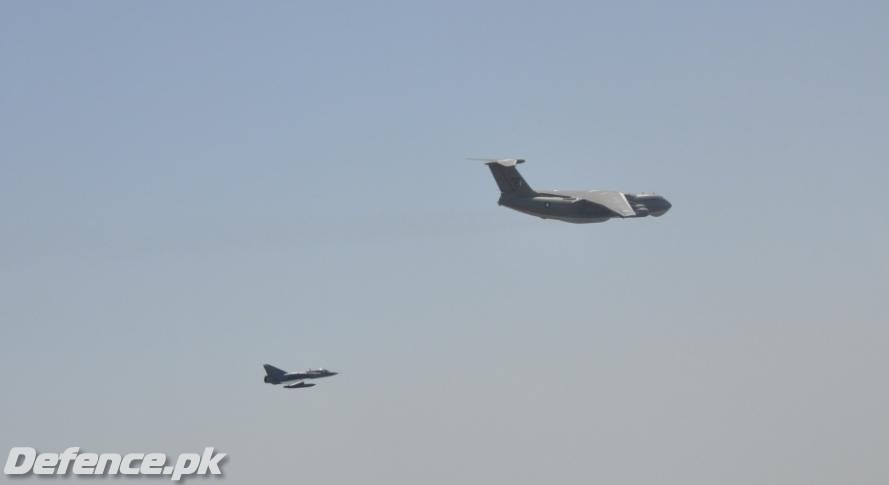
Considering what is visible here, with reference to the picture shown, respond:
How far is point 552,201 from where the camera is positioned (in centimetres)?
11062

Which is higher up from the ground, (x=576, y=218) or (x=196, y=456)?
(x=576, y=218)

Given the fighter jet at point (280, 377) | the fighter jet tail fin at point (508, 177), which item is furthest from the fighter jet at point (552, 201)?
the fighter jet at point (280, 377)

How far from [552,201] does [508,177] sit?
4255 millimetres

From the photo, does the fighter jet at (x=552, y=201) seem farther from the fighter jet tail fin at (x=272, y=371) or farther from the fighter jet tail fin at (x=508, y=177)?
the fighter jet tail fin at (x=272, y=371)

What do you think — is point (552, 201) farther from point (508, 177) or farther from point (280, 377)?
point (280, 377)

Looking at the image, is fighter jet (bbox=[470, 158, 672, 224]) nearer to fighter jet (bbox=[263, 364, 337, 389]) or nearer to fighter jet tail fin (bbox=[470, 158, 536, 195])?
fighter jet tail fin (bbox=[470, 158, 536, 195])

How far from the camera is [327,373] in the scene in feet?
419

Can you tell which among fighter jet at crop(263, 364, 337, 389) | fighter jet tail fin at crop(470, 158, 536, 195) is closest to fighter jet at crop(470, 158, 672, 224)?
fighter jet tail fin at crop(470, 158, 536, 195)

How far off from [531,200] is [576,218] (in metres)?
3.84

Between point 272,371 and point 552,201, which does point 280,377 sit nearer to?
point 272,371

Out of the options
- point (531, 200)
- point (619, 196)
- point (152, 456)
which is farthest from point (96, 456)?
point (619, 196)

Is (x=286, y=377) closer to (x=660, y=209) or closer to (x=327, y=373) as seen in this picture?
(x=327, y=373)

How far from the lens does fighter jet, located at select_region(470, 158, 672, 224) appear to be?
363 ft

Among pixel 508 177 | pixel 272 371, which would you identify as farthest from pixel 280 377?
pixel 508 177
